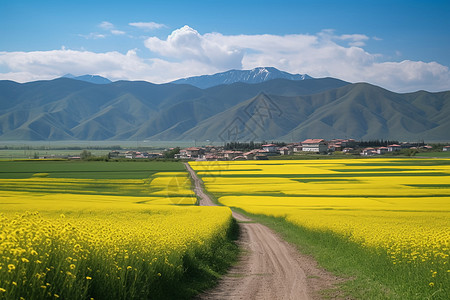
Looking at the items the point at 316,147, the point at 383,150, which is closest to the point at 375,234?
the point at 383,150

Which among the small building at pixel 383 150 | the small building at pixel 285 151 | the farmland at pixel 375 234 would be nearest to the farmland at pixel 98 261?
the farmland at pixel 375 234

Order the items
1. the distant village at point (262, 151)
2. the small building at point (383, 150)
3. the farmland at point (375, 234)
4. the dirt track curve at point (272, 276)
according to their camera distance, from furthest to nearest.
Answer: the small building at point (383, 150)
the distant village at point (262, 151)
the dirt track curve at point (272, 276)
the farmland at point (375, 234)

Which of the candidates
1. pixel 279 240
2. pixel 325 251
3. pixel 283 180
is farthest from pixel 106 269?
pixel 283 180

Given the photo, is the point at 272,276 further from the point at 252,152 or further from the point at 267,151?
the point at 267,151

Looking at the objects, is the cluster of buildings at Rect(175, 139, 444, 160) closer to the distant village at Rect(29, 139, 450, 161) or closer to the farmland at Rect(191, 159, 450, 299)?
the distant village at Rect(29, 139, 450, 161)

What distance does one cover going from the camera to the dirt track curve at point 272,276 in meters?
12.8

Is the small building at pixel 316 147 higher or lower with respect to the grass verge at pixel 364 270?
higher

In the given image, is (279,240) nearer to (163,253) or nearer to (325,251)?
(325,251)

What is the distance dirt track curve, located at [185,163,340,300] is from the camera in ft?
41.9

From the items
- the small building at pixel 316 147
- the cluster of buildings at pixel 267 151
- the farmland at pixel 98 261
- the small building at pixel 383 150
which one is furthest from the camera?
the small building at pixel 316 147

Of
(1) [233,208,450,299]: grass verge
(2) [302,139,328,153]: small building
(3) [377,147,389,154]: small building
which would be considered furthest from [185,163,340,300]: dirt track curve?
(3) [377,147,389,154]: small building

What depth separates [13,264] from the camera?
283 inches

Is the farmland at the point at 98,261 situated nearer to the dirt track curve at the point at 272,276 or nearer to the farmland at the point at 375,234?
the dirt track curve at the point at 272,276

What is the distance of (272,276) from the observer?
598 inches
